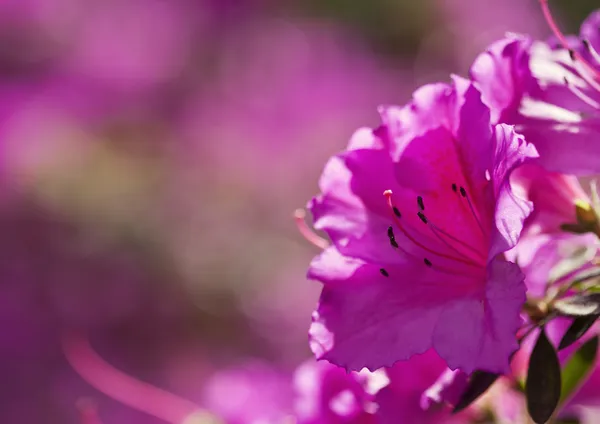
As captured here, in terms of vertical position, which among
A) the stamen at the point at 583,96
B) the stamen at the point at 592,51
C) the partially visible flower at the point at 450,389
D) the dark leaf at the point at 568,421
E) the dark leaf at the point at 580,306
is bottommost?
the dark leaf at the point at 568,421

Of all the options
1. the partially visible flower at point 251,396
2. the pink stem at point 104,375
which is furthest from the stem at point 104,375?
the partially visible flower at point 251,396

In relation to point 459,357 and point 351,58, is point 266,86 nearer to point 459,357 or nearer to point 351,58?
point 351,58

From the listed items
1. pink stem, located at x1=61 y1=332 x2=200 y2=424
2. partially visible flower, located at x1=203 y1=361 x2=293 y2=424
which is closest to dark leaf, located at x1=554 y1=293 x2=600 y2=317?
partially visible flower, located at x1=203 y1=361 x2=293 y2=424

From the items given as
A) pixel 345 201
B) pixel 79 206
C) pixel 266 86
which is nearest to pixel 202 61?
pixel 266 86

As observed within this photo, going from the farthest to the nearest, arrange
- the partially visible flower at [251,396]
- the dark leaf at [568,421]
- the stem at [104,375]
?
the stem at [104,375] → the partially visible flower at [251,396] → the dark leaf at [568,421]

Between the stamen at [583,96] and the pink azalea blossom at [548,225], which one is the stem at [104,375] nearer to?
the pink azalea blossom at [548,225]

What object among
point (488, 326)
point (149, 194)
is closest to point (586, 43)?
point (488, 326)

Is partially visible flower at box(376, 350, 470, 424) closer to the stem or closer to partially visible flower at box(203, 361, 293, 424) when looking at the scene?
partially visible flower at box(203, 361, 293, 424)
